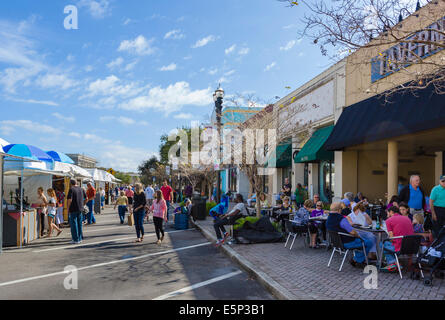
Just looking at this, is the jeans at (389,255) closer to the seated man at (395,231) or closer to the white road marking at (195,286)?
the seated man at (395,231)

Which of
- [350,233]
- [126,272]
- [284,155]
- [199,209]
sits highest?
[284,155]

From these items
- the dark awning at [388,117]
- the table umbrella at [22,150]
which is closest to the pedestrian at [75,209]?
the table umbrella at [22,150]

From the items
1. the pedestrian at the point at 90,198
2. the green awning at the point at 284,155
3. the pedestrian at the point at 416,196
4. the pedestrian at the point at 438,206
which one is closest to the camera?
the pedestrian at the point at 438,206

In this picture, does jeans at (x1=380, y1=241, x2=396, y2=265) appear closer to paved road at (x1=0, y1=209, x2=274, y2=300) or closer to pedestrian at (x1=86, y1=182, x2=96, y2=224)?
paved road at (x1=0, y1=209, x2=274, y2=300)

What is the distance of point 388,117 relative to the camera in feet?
36.0

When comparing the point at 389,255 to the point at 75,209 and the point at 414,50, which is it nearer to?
the point at 414,50

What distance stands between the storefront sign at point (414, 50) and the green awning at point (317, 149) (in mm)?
3620

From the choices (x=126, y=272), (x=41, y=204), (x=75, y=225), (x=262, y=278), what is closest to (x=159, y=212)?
(x=75, y=225)

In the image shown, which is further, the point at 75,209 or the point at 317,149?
the point at 317,149

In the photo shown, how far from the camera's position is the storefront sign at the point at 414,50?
6309 mm

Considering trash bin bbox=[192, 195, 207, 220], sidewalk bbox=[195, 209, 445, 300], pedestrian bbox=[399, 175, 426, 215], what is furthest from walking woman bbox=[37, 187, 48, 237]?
pedestrian bbox=[399, 175, 426, 215]

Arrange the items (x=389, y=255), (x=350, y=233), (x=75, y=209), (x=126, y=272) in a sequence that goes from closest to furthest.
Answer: (x=389, y=255)
(x=350, y=233)
(x=126, y=272)
(x=75, y=209)

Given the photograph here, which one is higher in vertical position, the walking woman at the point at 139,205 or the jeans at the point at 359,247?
the walking woman at the point at 139,205

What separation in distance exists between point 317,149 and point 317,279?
1030 cm
